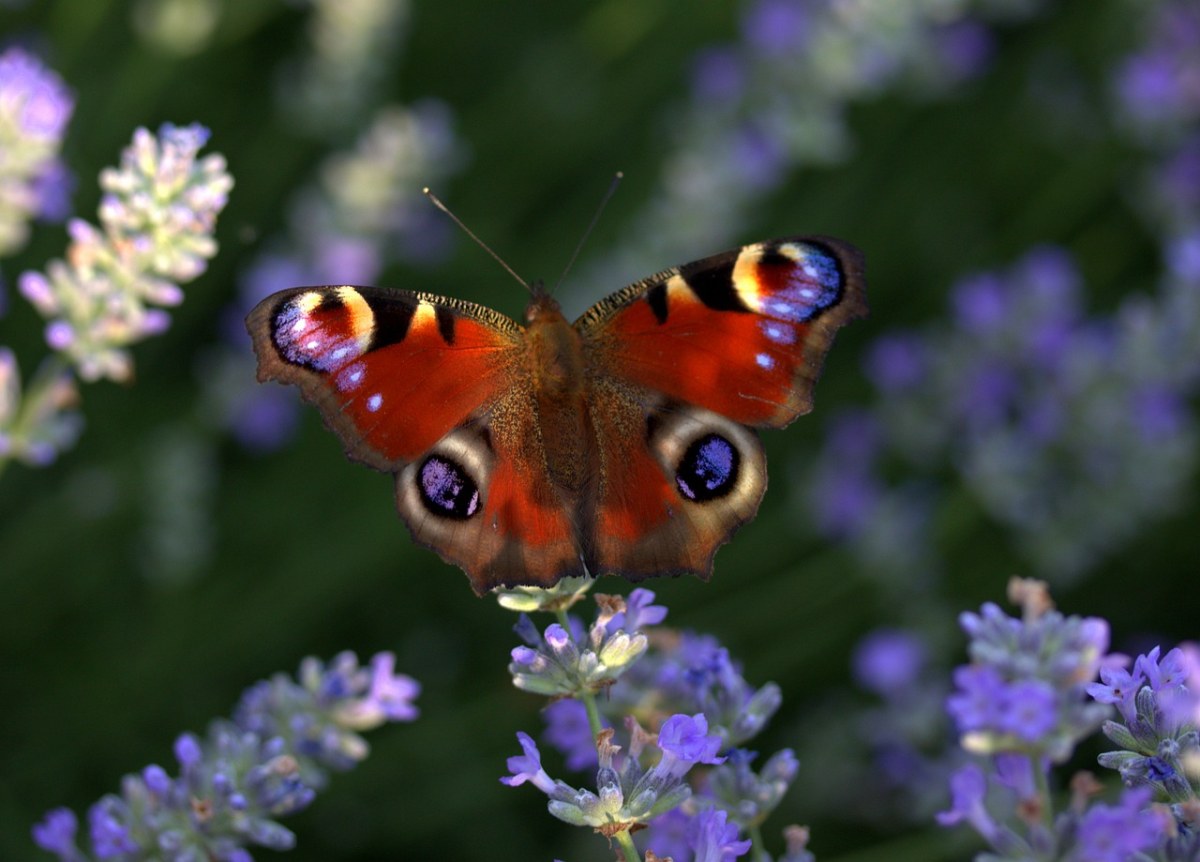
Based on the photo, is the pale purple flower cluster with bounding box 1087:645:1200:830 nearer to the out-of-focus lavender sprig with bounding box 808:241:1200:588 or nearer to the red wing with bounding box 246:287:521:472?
the red wing with bounding box 246:287:521:472

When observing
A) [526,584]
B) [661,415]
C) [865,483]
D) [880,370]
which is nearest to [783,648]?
[865,483]

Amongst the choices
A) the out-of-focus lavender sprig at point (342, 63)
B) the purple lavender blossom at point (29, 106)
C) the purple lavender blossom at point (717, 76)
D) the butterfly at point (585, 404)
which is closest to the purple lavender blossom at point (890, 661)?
the butterfly at point (585, 404)

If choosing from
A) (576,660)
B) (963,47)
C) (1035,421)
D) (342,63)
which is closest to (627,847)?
(576,660)

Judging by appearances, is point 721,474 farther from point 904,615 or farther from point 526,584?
point 904,615

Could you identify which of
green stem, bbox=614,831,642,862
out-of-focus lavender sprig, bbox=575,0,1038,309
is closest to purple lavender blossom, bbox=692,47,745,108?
out-of-focus lavender sprig, bbox=575,0,1038,309

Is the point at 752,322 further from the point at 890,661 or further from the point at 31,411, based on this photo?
the point at 890,661

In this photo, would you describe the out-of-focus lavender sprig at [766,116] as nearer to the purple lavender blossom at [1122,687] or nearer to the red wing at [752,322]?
the red wing at [752,322]

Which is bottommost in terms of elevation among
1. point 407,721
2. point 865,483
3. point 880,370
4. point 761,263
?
point 407,721
